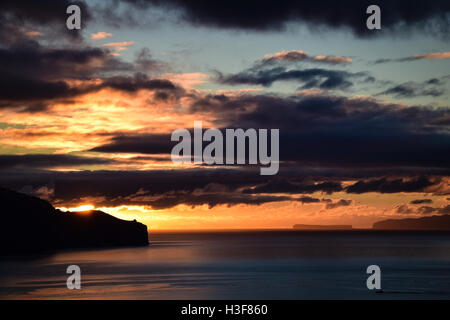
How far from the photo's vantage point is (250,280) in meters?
114

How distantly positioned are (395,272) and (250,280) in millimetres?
38565

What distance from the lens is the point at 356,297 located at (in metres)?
89.4

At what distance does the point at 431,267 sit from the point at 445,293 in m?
57.5

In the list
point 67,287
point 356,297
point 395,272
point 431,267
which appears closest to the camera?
point 356,297

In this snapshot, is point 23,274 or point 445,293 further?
point 23,274
